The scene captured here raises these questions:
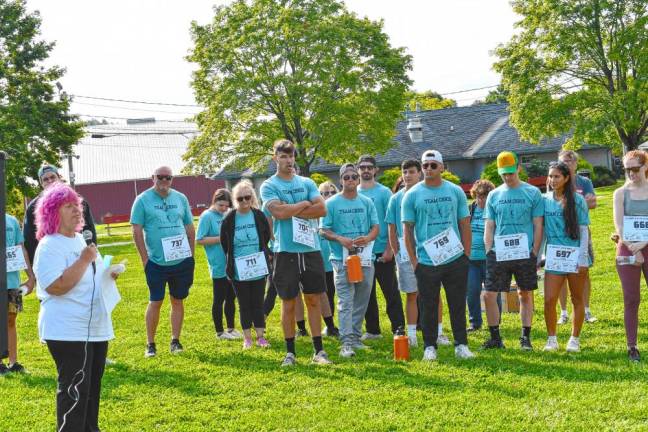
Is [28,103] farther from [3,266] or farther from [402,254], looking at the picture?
[3,266]

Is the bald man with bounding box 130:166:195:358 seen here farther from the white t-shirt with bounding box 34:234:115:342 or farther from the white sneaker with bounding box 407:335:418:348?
the white t-shirt with bounding box 34:234:115:342

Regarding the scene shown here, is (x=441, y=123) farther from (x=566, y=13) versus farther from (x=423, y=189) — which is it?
(x=423, y=189)

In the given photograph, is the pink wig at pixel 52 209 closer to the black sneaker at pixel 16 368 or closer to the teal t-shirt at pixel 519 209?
the black sneaker at pixel 16 368

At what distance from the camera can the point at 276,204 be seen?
25.5 ft

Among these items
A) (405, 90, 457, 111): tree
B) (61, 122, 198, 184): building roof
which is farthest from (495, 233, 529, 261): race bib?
(405, 90, 457, 111): tree

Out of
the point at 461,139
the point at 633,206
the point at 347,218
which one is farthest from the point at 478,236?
the point at 461,139

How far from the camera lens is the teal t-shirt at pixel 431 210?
787 cm

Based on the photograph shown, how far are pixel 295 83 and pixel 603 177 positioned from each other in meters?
18.4

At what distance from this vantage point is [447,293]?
26.2ft

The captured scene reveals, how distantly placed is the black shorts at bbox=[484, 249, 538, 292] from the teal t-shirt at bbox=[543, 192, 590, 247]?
11.8 inches

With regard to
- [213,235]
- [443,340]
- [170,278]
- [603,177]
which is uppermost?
[603,177]

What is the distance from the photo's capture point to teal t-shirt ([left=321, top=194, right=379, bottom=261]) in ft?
28.9

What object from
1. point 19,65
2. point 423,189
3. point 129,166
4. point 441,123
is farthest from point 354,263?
point 129,166

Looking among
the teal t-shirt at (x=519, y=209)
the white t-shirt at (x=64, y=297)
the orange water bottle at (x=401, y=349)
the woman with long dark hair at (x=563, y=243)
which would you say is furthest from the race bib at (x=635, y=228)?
the white t-shirt at (x=64, y=297)
